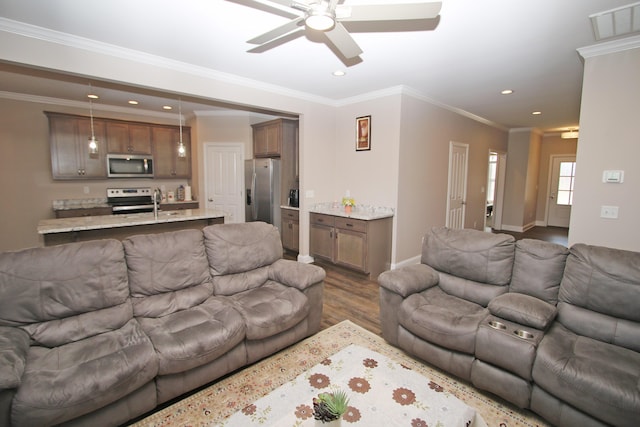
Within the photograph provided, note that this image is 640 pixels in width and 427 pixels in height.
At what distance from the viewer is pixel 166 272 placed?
2.35m

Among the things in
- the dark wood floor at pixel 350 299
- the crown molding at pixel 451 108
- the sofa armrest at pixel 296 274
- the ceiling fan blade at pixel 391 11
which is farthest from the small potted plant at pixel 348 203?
the ceiling fan blade at pixel 391 11

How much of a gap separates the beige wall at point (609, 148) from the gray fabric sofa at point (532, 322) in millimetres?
1105

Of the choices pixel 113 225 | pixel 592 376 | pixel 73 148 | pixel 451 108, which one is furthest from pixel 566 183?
pixel 73 148

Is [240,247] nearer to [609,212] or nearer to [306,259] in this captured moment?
[306,259]

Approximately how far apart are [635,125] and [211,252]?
4.01 meters

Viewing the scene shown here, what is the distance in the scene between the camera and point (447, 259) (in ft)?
8.82

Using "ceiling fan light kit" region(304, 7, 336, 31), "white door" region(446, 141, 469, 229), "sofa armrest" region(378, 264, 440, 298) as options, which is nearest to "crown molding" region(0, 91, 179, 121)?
"ceiling fan light kit" region(304, 7, 336, 31)

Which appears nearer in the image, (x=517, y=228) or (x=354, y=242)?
(x=354, y=242)

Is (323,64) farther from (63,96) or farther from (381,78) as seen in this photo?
(63,96)

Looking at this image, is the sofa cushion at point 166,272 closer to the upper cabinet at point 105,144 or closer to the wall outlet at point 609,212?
the wall outlet at point 609,212

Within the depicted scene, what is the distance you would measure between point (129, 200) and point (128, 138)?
1.20 m

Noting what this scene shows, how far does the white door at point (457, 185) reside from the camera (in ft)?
17.9

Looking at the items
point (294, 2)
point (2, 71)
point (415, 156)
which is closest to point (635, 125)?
point (415, 156)

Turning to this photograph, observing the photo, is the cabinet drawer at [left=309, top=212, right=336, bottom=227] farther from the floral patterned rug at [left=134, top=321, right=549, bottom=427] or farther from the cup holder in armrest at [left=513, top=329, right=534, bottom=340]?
the cup holder in armrest at [left=513, top=329, right=534, bottom=340]
